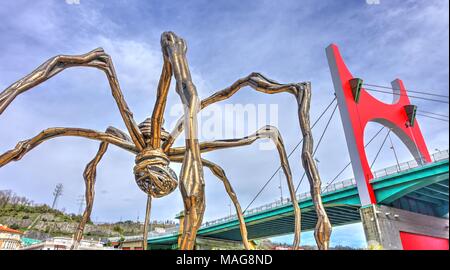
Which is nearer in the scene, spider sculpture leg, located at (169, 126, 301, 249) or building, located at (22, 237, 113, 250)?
spider sculpture leg, located at (169, 126, 301, 249)

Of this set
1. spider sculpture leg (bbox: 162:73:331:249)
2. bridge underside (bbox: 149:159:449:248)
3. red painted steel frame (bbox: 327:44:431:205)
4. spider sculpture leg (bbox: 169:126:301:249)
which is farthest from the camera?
red painted steel frame (bbox: 327:44:431:205)

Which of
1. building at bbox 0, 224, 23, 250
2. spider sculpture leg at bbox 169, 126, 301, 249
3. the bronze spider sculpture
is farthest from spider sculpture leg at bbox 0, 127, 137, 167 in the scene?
building at bbox 0, 224, 23, 250

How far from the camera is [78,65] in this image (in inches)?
80.6

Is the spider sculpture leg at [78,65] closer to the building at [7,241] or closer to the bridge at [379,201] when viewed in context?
the building at [7,241]

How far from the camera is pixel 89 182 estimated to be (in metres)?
2.79

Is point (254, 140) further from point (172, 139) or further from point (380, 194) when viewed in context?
point (380, 194)

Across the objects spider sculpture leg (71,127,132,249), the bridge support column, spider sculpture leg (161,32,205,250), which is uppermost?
the bridge support column

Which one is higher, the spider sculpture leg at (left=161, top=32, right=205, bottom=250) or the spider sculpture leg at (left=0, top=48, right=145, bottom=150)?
the spider sculpture leg at (left=0, top=48, right=145, bottom=150)

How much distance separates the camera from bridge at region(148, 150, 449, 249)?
35.4ft

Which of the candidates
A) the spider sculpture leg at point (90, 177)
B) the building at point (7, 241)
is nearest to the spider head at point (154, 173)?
the spider sculpture leg at point (90, 177)

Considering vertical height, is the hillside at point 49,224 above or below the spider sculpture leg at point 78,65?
above

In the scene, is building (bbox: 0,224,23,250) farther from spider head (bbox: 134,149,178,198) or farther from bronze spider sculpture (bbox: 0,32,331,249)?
spider head (bbox: 134,149,178,198)

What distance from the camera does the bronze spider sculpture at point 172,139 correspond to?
38.9 inches
